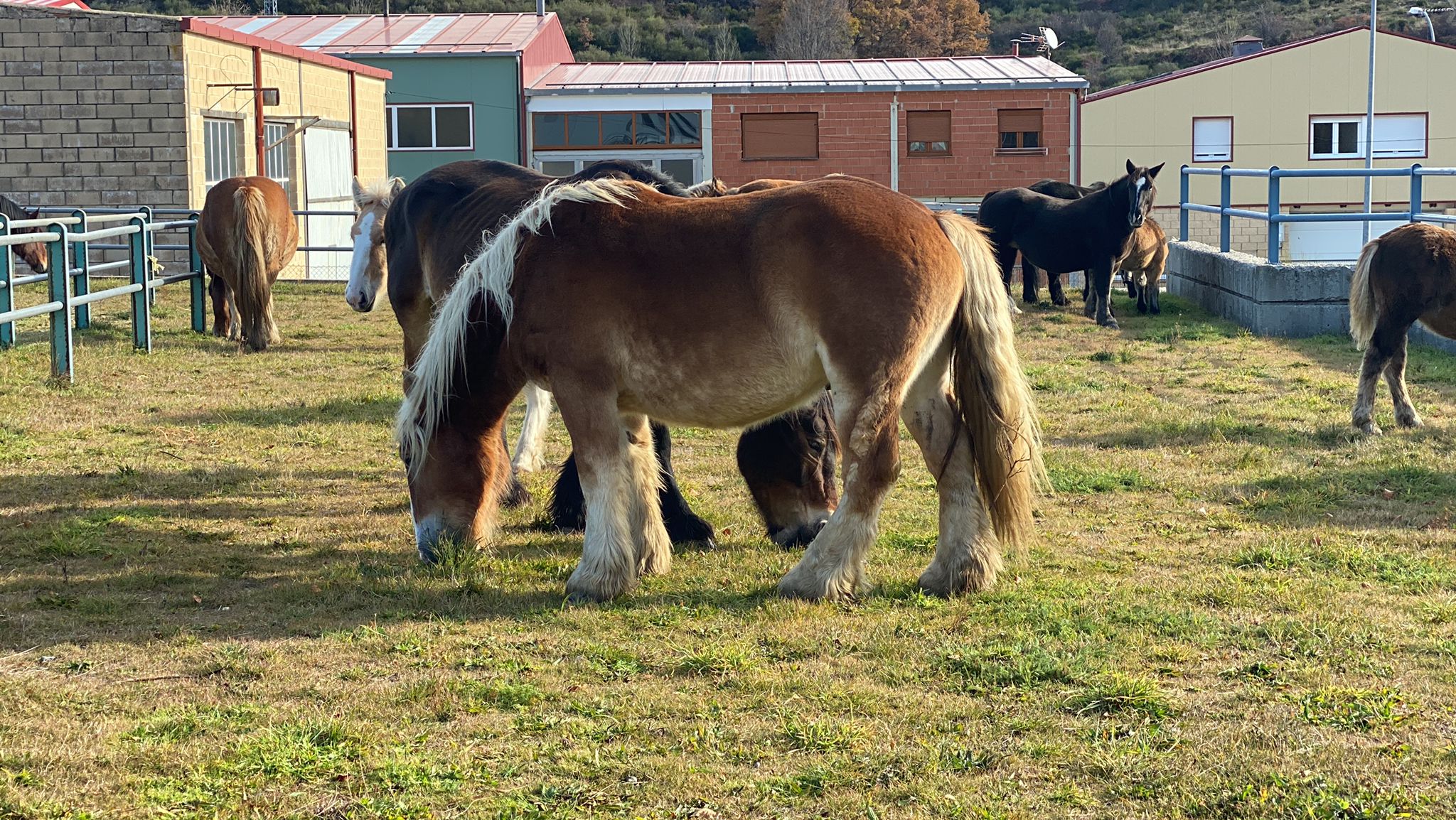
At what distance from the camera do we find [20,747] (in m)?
3.66

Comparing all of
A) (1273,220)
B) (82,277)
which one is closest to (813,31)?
(1273,220)

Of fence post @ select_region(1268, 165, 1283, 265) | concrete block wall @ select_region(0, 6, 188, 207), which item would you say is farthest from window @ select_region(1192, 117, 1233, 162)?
concrete block wall @ select_region(0, 6, 188, 207)

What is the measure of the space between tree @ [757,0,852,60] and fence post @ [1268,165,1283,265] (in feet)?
148

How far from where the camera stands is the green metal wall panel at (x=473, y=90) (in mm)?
36062

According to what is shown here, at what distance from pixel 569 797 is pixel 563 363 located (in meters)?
2.13

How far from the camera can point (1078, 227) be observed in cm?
1734

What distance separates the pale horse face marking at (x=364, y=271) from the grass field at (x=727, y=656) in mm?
1501

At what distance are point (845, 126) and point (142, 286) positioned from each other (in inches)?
979

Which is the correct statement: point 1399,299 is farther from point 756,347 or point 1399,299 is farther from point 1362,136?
point 1362,136

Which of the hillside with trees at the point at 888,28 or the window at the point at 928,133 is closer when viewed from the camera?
the window at the point at 928,133

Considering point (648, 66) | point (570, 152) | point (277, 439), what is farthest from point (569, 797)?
point (648, 66)

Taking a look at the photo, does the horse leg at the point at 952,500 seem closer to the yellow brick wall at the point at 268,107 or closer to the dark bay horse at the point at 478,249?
the dark bay horse at the point at 478,249

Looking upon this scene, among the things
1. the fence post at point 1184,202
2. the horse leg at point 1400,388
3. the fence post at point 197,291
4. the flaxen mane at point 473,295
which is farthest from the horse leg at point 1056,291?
the flaxen mane at point 473,295

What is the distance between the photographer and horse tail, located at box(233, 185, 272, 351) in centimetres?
1307
